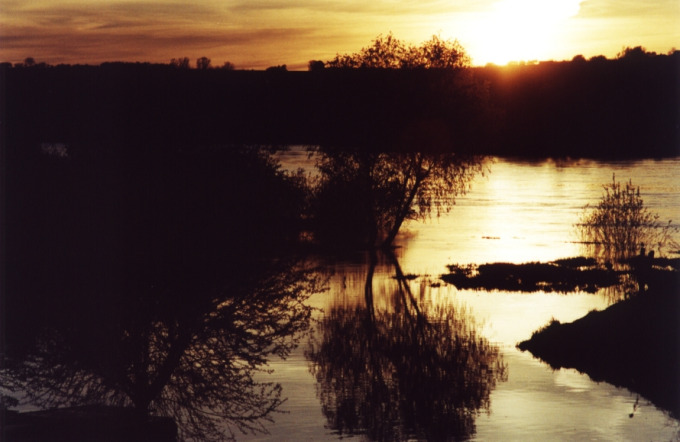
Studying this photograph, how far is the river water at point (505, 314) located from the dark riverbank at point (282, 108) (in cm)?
940

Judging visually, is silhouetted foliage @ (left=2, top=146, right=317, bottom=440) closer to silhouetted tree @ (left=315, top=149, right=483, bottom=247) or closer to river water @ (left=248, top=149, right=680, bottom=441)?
river water @ (left=248, top=149, right=680, bottom=441)

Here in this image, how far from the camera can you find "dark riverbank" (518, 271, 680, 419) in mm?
38875

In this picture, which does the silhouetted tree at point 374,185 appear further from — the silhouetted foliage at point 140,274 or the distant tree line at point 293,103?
the silhouetted foliage at point 140,274

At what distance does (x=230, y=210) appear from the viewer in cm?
3177

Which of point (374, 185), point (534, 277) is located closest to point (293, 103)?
point (374, 185)

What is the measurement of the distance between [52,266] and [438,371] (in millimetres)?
20501

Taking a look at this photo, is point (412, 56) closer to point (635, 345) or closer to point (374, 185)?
point (374, 185)

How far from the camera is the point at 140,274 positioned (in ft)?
102

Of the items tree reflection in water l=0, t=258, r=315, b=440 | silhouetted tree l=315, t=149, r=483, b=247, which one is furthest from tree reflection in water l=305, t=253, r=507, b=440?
silhouetted tree l=315, t=149, r=483, b=247

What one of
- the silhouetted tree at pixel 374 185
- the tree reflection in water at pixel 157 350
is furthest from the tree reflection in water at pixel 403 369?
the silhouetted tree at pixel 374 185

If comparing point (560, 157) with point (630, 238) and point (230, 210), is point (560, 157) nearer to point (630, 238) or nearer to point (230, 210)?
point (630, 238)

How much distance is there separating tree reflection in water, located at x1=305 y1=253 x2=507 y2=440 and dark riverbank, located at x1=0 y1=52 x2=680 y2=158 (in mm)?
10883

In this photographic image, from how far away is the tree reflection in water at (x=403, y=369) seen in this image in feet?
121

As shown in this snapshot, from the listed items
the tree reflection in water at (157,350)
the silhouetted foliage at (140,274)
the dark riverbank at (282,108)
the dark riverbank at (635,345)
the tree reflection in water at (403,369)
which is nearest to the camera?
the tree reflection in water at (157,350)
